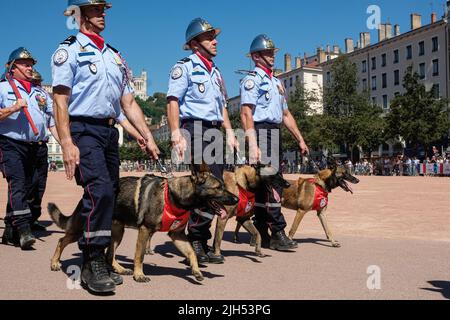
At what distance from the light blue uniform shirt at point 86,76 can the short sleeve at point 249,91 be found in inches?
95.1

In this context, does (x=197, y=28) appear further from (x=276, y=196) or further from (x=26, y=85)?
(x=26, y=85)

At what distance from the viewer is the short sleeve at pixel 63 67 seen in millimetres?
4719

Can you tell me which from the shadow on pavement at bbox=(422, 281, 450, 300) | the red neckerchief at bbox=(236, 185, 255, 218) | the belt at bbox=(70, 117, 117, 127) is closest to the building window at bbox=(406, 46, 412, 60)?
the red neckerchief at bbox=(236, 185, 255, 218)

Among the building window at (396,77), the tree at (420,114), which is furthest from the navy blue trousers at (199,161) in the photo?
the building window at (396,77)

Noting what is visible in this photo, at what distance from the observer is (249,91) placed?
7.13m

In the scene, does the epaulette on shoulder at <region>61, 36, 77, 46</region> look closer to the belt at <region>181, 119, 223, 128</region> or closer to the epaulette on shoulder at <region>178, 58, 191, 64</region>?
the epaulette on shoulder at <region>178, 58, 191, 64</region>

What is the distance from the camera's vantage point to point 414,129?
156 feet

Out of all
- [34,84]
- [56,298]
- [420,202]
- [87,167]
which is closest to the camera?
[56,298]

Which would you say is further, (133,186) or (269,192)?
(269,192)

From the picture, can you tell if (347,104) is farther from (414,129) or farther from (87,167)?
(87,167)

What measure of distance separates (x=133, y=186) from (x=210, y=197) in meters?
0.84

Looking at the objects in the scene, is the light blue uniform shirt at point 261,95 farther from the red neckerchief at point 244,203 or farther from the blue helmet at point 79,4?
the blue helmet at point 79,4

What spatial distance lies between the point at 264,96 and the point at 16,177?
11.6 feet
